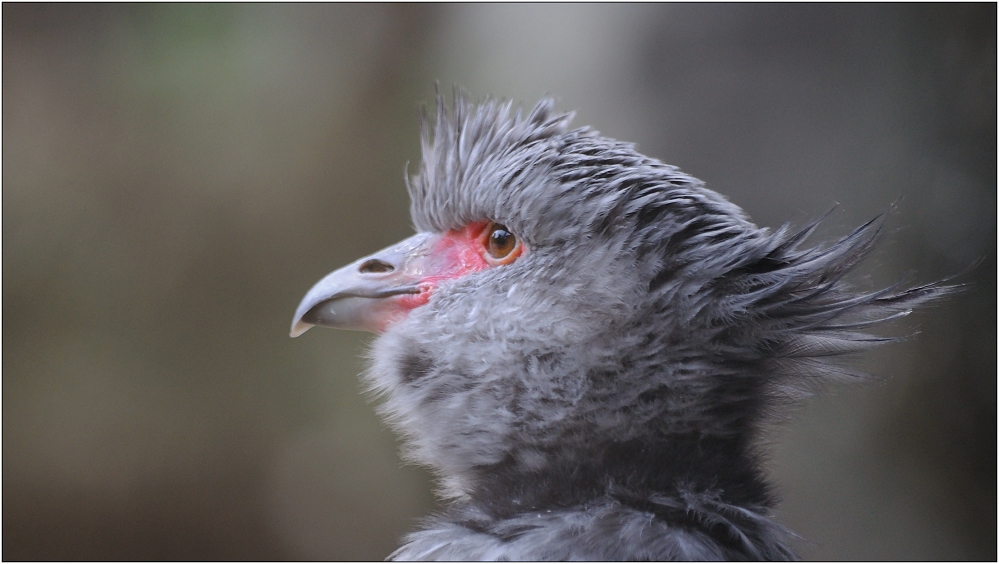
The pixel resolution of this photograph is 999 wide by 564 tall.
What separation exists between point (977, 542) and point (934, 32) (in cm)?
190

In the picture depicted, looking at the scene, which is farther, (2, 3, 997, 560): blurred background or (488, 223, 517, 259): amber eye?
(2, 3, 997, 560): blurred background

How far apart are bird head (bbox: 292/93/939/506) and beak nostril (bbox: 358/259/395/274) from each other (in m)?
0.10

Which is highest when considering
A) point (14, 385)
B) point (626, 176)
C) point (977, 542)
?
point (626, 176)

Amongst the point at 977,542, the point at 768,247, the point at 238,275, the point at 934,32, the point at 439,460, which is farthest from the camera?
the point at 238,275

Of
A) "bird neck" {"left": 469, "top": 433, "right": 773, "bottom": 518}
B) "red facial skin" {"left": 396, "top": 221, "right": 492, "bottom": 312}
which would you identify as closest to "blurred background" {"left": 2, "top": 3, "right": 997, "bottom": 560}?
"red facial skin" {"left": 396, "top": 221, "right": 492, "bottom": 312}

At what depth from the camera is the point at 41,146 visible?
3.46 m

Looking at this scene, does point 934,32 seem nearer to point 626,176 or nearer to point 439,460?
point 626,176

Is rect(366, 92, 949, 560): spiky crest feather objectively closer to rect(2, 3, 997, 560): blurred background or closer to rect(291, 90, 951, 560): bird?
rect(291, 90, 951, 560): bird

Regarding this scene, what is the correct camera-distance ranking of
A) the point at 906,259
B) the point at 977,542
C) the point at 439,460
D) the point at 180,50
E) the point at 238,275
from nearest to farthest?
1. the point at 439,460
2. the point at 906,259
3. the point at 977,542
4. the point at 180,50
5. the point at 238,275

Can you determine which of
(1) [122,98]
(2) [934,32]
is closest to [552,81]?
(2) [934,32]

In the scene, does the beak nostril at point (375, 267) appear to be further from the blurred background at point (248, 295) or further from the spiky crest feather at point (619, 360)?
the blurred background at point (248, 295)

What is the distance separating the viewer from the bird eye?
1174mm

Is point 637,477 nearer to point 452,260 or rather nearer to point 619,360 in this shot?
point 619,360

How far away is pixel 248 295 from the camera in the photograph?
3.71 m
